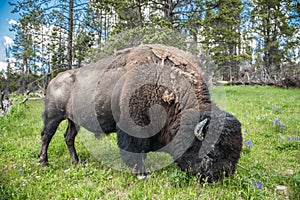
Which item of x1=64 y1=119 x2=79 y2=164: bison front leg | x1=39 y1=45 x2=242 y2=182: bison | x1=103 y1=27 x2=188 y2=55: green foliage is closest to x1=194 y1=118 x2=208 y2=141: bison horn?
x1=39 y1=45 x2=242 y2=182: bison

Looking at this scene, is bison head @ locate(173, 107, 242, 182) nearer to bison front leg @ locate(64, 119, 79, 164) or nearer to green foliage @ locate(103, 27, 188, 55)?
bison front leg @ locate(64, 119, 79, 164)

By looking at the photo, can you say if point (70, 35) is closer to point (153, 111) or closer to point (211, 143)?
point (153, 111)

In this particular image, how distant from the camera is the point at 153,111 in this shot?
3482mm

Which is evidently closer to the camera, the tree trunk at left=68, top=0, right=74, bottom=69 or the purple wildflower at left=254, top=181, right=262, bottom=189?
the purple wildflower at left=254, top=181, right=262, bottom=189

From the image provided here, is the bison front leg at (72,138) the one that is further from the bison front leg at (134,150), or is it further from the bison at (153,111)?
the bison front leg at (134,150)

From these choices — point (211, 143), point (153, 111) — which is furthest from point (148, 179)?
point (211, 143)

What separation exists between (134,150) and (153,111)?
66 centimetres

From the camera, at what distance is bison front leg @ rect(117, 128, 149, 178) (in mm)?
3584

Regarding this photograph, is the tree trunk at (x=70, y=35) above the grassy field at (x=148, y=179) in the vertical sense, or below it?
above

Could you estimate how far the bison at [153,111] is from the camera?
2.98 meters

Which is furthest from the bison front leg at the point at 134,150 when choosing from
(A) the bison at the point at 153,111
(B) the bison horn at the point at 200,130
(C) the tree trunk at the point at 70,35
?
(C) the tree trunk at the point at 70,35

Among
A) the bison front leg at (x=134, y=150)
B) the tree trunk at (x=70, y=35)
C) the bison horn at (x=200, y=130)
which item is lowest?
the bison front leg at (x=134, y=150)

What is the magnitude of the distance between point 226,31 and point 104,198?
51.4ft

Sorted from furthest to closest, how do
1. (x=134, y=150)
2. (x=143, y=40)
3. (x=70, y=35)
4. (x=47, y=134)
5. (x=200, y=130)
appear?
(x=70, y=35)
(x=143, y=40)
(x=47, y=134)
(x=134, y=150)
(x=200, y=130)
